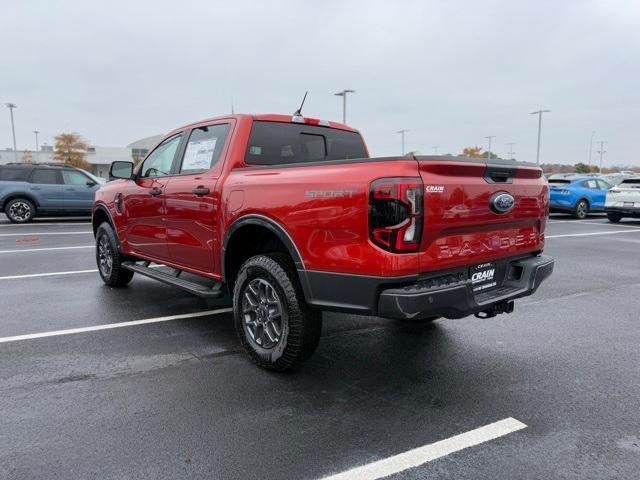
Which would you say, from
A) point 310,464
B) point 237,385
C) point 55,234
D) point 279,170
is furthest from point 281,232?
point 55,234

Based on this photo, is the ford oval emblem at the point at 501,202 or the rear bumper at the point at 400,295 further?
the ford oval emblem at the point at 501,202

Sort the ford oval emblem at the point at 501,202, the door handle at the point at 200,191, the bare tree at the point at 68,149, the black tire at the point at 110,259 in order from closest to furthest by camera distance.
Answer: the ford oval emblem at the point at 501,202 < the door handle at the point at 200,191 < the black tire at the point at 110,259 < the bare tree at the point at 68,149

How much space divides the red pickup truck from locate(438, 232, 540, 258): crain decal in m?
0.01

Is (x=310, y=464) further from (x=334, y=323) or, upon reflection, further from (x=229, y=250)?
(x=334, y=323)

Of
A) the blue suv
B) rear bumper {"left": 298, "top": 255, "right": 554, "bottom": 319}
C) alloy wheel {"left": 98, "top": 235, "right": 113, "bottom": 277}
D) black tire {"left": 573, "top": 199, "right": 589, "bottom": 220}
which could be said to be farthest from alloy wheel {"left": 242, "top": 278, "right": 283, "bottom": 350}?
black tire {"left": 573, "top": 199, "right": 589, "bottom": 220}

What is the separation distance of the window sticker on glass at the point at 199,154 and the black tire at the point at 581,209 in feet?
52.4

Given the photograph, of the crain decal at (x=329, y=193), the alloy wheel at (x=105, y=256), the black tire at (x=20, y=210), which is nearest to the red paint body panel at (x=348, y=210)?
the crain decal at (x=329, y=193)

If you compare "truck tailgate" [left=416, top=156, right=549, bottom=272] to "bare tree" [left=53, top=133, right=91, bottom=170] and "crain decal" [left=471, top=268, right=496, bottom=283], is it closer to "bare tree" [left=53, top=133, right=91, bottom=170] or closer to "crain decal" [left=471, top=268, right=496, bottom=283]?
"crain decal" [left=471, top=268, right=496, bottom=283]

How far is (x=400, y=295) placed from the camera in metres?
2.84

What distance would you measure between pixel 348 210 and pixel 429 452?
1.41 m

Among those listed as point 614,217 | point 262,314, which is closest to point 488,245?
point 262,314

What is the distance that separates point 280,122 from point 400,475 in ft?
10.3

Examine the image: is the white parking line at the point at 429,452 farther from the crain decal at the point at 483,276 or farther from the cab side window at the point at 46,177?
the cab side window at the point at 46,177

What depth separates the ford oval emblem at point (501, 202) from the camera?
331 centimetres
